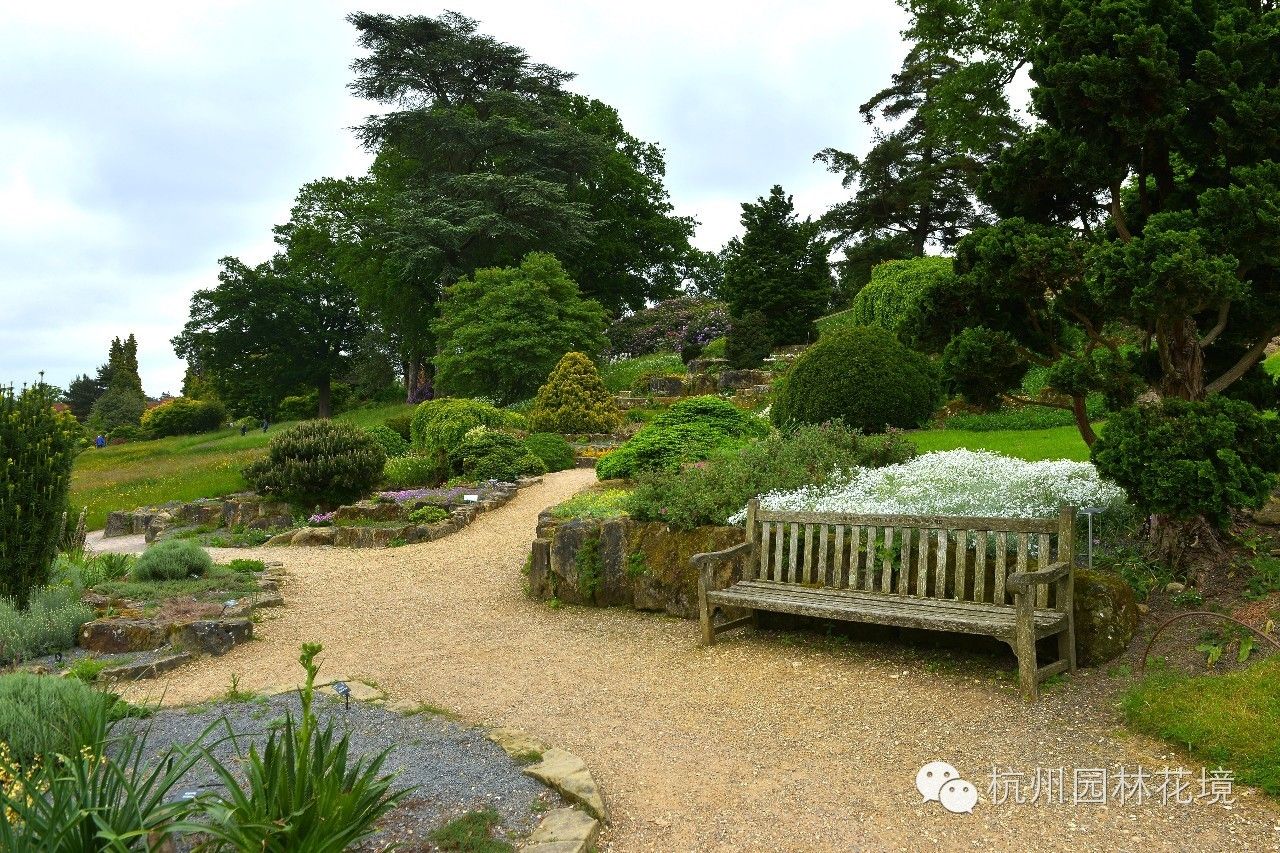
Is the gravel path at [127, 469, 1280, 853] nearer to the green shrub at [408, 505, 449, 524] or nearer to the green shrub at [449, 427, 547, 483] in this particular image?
the green shrub at [408, 505, 449, 524]

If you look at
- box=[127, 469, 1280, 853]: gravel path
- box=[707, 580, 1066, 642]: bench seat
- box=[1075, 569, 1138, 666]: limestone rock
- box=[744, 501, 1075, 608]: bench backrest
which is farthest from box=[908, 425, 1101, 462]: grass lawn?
box=[127, 469, 1280, 853]: gravel path

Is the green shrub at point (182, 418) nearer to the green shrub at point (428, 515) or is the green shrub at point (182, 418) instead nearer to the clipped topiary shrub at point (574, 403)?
the clipped topiary shrub at point (574, 403)

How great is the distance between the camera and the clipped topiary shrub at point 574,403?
1997cm

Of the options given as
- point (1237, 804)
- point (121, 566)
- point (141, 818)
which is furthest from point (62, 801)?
point (121, 566)

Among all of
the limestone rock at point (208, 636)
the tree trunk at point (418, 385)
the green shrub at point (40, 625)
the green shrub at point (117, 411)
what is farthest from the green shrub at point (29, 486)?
the green shrub at point (117, 411)

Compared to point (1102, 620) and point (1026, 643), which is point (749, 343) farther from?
point (1026, 643)

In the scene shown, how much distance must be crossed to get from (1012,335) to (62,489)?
25.6ft

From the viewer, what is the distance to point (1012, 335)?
7.16 meters

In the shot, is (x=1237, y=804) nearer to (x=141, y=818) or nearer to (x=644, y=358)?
(x=141, y=818)

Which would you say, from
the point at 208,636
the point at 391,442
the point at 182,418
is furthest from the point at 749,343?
the point at 182,418

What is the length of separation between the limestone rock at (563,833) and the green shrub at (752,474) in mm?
4062

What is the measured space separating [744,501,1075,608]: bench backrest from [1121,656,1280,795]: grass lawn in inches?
31.7

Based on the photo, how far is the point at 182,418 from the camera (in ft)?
142

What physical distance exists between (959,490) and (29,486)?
7.43m
